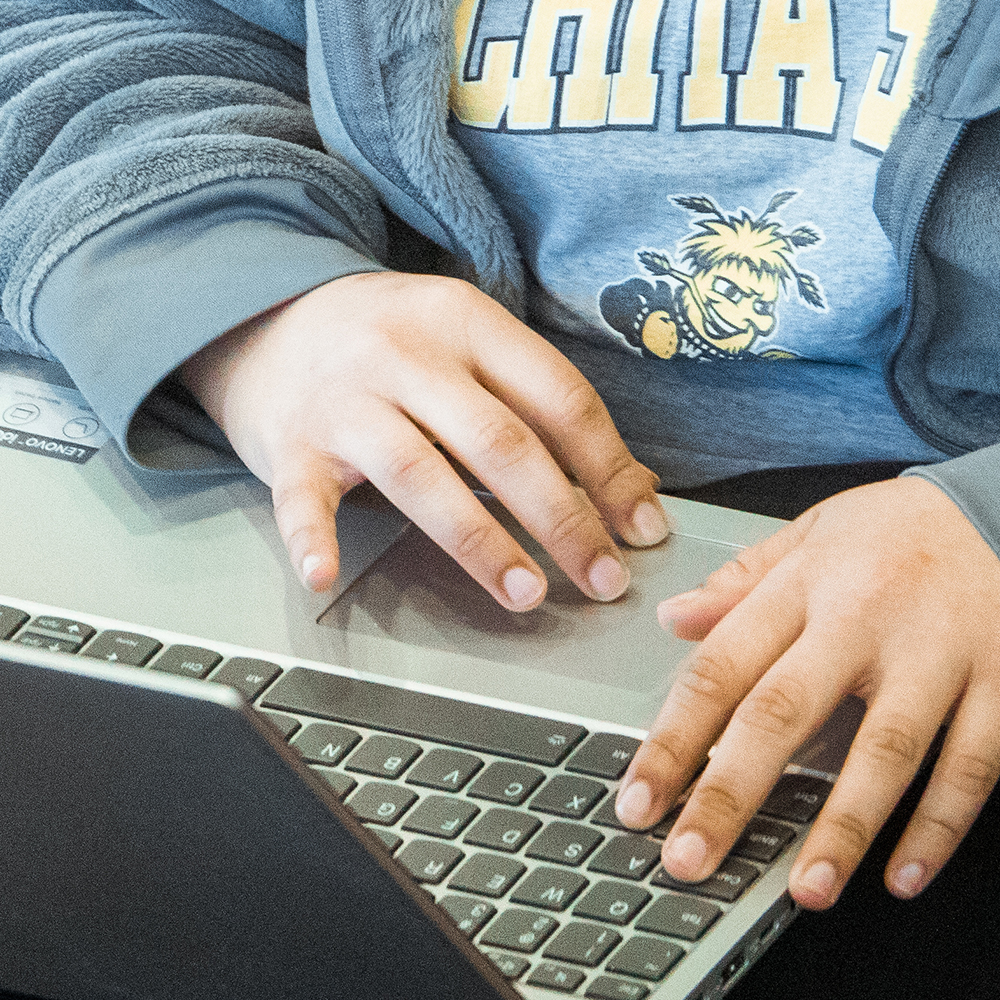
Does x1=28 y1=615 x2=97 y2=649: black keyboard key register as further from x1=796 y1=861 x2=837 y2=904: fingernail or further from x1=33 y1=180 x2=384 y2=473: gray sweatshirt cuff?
x1=796 y1=861 x2=837 y2=904: fingernail

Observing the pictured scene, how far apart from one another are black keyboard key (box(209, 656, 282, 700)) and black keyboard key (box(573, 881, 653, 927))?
139 millimetres

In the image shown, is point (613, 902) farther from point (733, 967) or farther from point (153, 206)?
point (153, 206)

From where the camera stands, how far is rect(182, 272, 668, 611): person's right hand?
0.44 metres

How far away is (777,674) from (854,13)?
1.04 ft

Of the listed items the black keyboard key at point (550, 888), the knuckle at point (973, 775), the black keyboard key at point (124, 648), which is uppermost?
the black keyboard key at point (124, 648)

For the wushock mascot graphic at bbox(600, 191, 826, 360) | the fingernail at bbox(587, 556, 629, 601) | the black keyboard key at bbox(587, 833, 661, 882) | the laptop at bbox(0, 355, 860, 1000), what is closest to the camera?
the laptop at bbox(0, 355, 860, 1000)

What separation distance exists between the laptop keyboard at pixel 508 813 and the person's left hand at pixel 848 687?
1 centimetres

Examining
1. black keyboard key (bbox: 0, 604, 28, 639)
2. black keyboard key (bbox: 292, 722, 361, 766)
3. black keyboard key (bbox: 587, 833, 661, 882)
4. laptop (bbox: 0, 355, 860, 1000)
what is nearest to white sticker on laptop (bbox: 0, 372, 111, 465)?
laptop (bbox: 0, 355, 860, 1000)

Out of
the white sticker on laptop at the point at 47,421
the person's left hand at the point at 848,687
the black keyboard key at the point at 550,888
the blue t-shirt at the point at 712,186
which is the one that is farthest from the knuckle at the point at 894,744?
the white sticker on laptop at the point at 47,421

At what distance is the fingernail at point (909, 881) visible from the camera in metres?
0.35

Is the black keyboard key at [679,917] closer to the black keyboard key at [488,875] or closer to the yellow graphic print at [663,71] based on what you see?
the black keyboard key at [488,875]

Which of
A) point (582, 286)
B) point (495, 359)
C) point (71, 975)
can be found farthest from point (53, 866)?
point (582, 286)

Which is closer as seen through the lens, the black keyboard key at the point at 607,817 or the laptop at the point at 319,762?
the laptop at the point at 319,762

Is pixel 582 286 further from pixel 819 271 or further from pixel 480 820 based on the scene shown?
pixel 480 820
